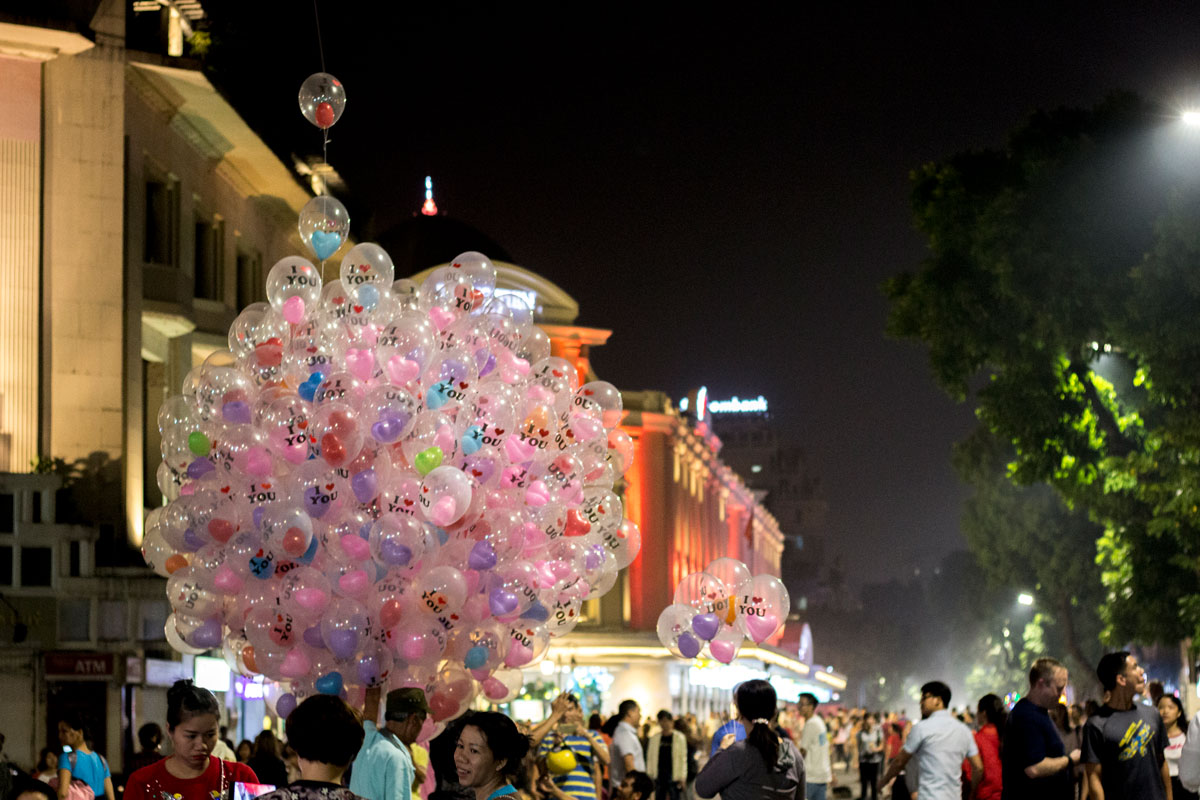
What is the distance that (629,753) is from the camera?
18.4 metres

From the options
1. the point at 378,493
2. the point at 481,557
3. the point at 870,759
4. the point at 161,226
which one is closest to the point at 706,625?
the point at 481,557

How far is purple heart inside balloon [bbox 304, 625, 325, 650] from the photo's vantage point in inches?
408

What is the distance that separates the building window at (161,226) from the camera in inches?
1089

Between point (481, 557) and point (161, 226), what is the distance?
18555 mm

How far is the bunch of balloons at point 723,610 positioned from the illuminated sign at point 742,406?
167 metres

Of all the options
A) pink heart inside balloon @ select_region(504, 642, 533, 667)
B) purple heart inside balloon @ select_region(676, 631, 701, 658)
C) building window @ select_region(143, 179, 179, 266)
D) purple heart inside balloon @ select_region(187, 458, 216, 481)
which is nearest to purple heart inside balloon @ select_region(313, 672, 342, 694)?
pink heart inside balloon @ select_region(504, 642, 533, 667)

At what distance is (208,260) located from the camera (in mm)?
30469

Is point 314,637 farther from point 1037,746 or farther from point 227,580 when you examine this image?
point 1037,746

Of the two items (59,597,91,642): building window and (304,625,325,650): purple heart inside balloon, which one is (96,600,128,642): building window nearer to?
(59,597,91,642): building window

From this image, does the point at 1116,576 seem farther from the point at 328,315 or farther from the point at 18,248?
the point at 328,315

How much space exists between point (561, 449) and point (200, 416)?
101 inches

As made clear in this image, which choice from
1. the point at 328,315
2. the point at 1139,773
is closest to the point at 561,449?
the point at 328,315

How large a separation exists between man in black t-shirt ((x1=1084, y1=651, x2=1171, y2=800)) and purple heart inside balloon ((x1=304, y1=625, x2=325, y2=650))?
4.75 m

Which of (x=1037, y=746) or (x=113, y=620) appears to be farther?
(x=113, y=620)
